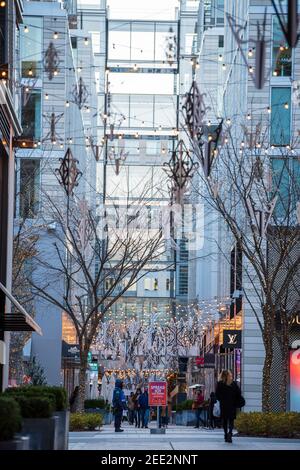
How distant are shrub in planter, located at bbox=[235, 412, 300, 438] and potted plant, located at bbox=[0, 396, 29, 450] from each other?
64.5ft

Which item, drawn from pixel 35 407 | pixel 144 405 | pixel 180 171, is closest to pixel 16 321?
pixel 180 171

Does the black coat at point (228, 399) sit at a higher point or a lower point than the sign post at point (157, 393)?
higher

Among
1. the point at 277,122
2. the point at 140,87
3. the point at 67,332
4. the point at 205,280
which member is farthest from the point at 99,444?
the point at 140,87

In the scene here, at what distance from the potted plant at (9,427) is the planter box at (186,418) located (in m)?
41.3

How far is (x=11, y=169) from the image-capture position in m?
27.4

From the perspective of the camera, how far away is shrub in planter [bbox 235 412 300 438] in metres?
30.8

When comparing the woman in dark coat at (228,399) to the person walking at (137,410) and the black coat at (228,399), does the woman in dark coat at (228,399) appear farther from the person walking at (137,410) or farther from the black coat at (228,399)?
the person walking at (137,410)

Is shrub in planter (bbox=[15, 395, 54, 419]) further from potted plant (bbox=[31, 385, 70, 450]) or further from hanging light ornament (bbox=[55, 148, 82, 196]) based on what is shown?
hanging light ornament (bbox=[55, 148, 82, 196])

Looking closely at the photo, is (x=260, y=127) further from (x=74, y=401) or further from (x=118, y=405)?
(x=74, y=401)

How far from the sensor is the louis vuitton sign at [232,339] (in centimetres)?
4553

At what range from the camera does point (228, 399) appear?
2498 centimetres

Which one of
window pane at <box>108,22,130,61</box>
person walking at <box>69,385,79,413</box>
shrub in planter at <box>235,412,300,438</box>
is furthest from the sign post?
window pane at <box>108,22,130,61</box>

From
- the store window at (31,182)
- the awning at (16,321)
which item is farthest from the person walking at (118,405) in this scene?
the awning at (16,321)
